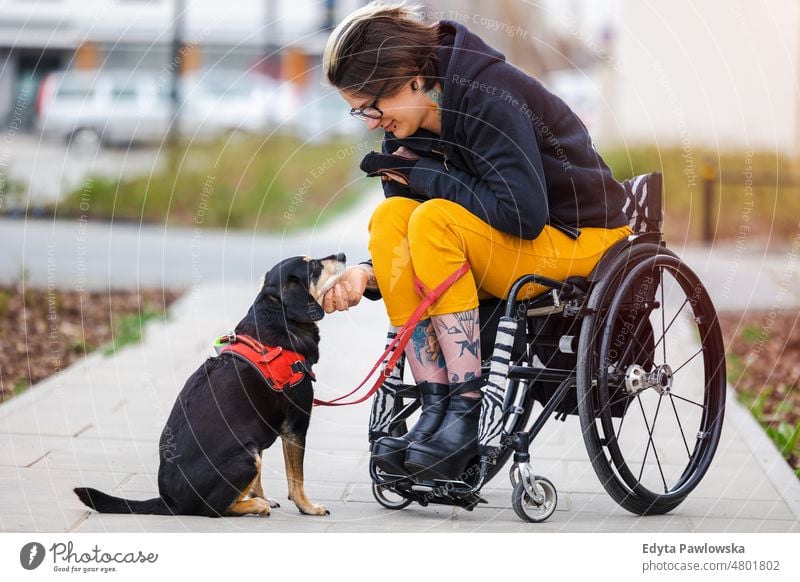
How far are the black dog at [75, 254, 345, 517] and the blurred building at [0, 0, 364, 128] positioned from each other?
10.8 m

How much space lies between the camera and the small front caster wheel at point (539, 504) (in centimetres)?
300

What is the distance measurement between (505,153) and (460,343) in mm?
Result: 521

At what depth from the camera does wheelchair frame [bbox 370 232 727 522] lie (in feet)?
9.66

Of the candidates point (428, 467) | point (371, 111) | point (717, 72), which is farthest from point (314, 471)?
point (717, 72)

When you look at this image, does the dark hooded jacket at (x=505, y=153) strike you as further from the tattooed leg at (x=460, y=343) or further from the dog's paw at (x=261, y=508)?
the dog's paw at (x=261, y=508)

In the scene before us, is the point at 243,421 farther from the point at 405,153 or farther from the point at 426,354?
the point at 405,153

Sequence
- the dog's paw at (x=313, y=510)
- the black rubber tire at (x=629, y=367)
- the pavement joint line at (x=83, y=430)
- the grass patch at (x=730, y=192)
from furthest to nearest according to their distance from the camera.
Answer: the grass patch at (x=730, y=192)
the pavement joint line at (x=83, y=430)
the dog's paw at (x=313, y=510)
the black rubber tire at (x=629, y=367)

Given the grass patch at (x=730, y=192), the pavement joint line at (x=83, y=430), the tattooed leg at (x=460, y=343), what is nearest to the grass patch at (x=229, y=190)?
the grass patch at (x=730, y=192)

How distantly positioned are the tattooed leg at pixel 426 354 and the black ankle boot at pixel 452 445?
0.27 feet

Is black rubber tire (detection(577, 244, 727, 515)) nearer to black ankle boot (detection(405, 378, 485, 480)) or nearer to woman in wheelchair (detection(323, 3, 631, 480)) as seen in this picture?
woman in wheelchair (detection(323, 3, 631, 480))

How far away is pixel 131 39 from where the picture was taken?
1098 inches

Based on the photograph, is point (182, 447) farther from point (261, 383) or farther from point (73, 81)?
point (73, 81)

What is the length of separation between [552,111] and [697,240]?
816cm

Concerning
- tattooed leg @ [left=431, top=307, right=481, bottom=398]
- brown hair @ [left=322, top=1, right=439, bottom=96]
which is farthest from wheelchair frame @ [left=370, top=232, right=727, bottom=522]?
brown hair @ [left=322, top=1, right=439, bottom=96]
